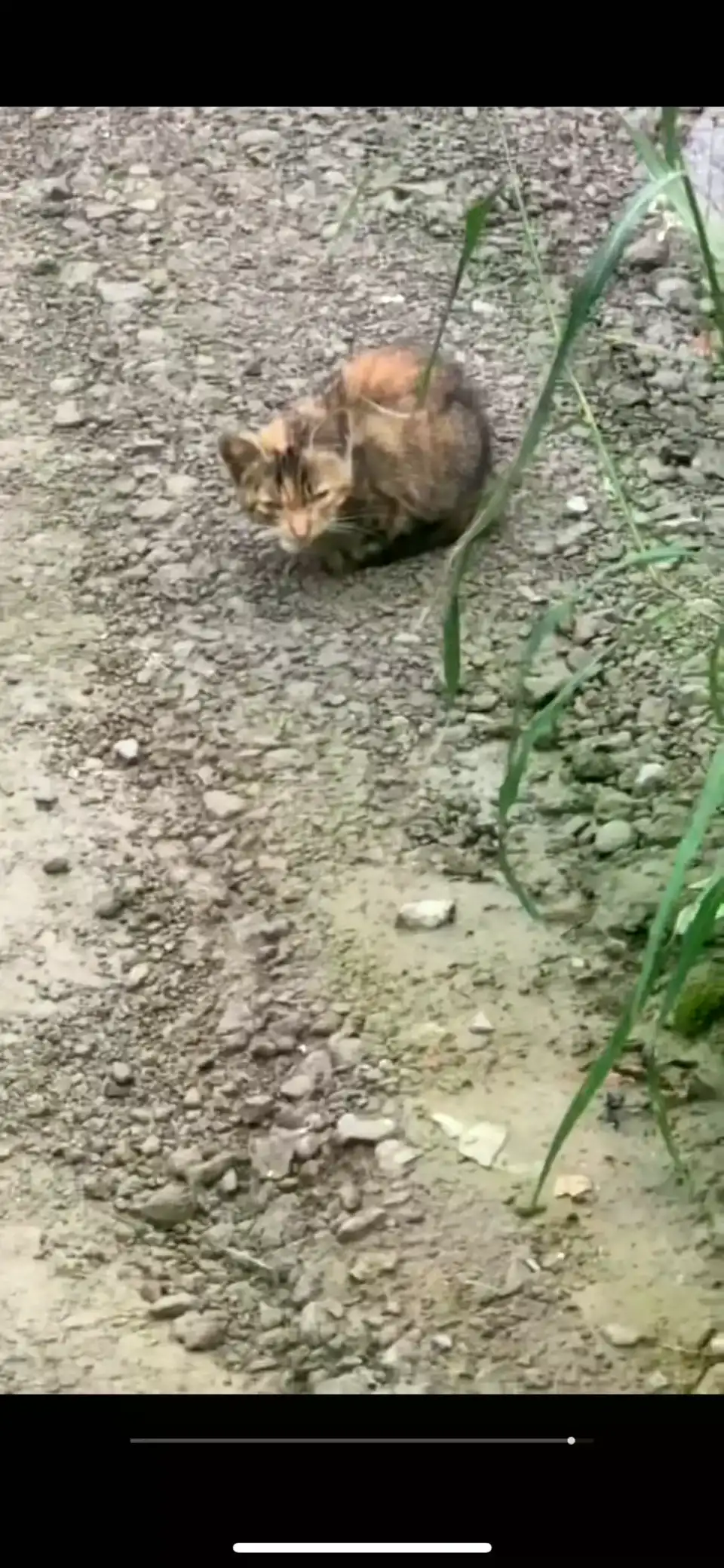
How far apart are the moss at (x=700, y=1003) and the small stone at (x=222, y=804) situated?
0.80ft

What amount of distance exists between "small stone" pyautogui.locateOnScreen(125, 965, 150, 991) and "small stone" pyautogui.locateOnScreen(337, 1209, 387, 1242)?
0.51ft

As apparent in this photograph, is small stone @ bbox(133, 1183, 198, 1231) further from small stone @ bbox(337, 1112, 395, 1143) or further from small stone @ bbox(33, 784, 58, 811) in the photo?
small stone @ bbox(33, 784, 58, 811)

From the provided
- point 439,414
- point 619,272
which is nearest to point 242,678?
point 439,414

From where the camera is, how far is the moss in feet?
2.65

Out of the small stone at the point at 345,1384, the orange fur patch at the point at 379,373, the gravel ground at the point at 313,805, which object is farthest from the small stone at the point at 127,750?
the small stone at the point at 345,1384

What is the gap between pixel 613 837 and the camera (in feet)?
2.67

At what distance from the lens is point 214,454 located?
2.64ft

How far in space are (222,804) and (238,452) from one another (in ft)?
0.59

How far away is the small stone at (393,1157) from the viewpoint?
0.78 m

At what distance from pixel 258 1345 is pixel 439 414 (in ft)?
1.55

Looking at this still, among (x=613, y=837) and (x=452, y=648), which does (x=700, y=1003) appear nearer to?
(x=613, y=837)

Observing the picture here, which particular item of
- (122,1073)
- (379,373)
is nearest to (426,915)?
(122,1073)

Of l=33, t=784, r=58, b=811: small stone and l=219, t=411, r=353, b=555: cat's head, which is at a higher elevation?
l=219, t=411, r=353, b=555: cat's head
